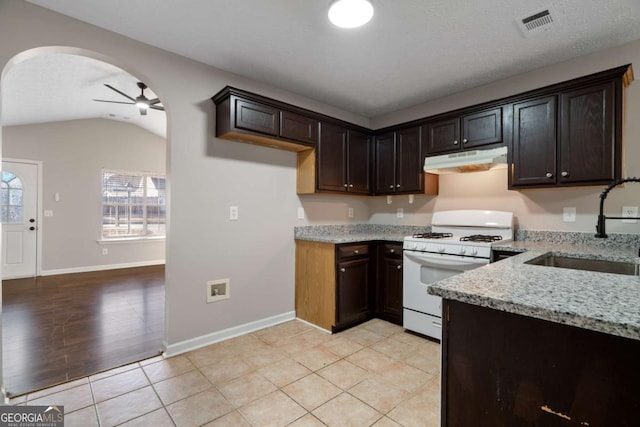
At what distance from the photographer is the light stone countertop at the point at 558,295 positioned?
0.71 meters

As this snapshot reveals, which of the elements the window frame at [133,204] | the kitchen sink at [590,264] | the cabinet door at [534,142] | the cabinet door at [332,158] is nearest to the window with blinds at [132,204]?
the window frame at [133,204]

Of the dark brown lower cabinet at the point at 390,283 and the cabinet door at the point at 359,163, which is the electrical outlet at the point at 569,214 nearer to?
the dark brown lower cabinet at the point at 390,283

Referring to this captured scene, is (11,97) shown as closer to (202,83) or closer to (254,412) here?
(202,83)

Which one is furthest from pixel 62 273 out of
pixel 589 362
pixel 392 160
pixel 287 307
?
pixel 589 362

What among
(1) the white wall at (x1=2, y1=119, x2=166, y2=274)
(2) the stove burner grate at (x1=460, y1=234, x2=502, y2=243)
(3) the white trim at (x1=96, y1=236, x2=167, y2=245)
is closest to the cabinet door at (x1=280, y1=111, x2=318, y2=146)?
(2) the stove burner grate at (x1=460, y1=234, x2=502, y2=243)

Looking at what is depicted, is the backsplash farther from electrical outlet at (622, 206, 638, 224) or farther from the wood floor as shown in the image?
the wood floor

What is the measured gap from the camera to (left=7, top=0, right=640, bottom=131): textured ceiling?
6.18ft

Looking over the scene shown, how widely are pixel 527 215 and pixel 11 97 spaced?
6314 millimetres

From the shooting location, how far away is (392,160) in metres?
3.53

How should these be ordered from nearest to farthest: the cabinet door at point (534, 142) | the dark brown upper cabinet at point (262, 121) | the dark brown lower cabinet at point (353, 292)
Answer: the cabinet door at point (534, 142) → the dark brown upper cabinet at point (262, 121) → the dark brown lower cabinet at point (353, 292)

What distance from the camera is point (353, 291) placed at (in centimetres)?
304

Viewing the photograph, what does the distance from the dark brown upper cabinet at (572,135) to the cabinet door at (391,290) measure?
1323 millimetres

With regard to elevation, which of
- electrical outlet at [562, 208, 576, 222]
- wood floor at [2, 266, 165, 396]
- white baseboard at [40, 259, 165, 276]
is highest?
electrical outlet at [562, 208, 576, 222]

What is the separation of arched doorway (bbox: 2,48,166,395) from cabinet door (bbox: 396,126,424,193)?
2.58 meters
